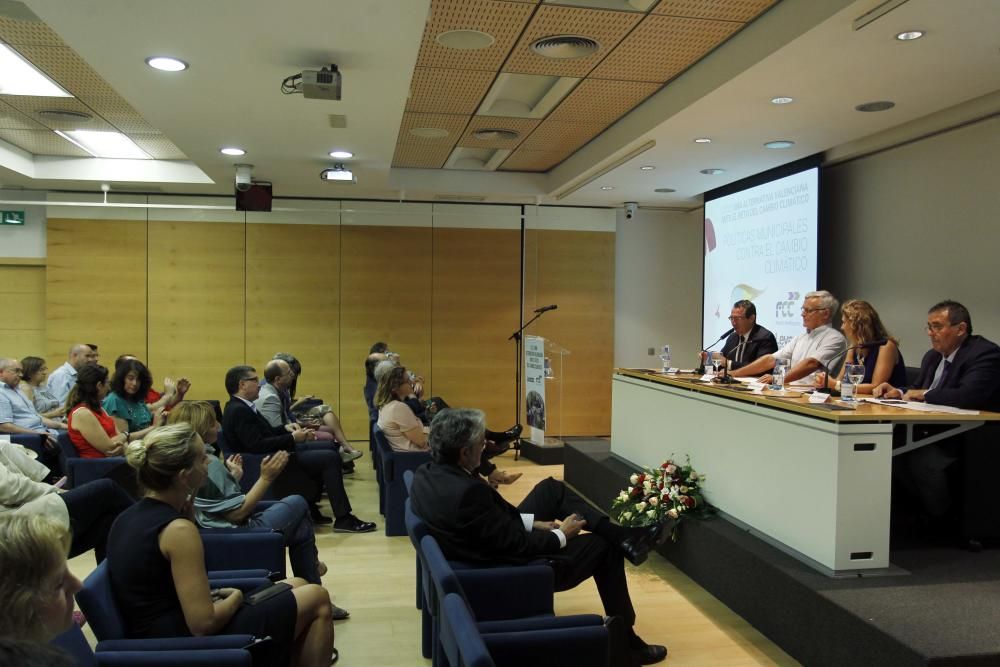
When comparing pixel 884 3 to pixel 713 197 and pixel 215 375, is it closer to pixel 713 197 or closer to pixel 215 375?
pixel 713 197

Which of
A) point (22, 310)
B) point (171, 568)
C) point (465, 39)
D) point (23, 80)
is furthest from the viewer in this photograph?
point (22, 310)

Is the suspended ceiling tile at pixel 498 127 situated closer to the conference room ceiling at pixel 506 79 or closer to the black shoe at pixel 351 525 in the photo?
the conference room ceiling at pixel 506 79

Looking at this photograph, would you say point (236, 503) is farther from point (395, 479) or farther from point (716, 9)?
point (716, 9)

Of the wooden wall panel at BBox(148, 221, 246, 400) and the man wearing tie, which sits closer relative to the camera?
the man wearing tie

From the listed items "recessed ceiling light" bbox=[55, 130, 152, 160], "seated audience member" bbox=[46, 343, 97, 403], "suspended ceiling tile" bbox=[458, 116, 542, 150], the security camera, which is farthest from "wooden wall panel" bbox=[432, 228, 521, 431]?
"seated audience member" bbox=[46, 343, 97, 403]

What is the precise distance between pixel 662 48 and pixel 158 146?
5.48 metres

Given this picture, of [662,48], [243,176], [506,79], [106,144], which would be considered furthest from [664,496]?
[106,144]

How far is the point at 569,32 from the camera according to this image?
15.3 feet

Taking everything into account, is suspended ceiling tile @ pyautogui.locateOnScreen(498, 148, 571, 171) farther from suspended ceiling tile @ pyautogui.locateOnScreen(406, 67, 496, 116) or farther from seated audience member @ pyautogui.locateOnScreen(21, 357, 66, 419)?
seated audience member @ pyautogui.locateOnScreen(21, 357, 66, 419)

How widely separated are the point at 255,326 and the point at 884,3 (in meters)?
7.84

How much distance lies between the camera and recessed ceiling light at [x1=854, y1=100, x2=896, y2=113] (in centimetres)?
522

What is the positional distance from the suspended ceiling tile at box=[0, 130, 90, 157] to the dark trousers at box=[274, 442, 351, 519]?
4.29 meters

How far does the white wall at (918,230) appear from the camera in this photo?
5547 millimetres

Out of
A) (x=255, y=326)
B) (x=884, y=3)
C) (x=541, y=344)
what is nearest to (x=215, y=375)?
(x=255, y=326)
